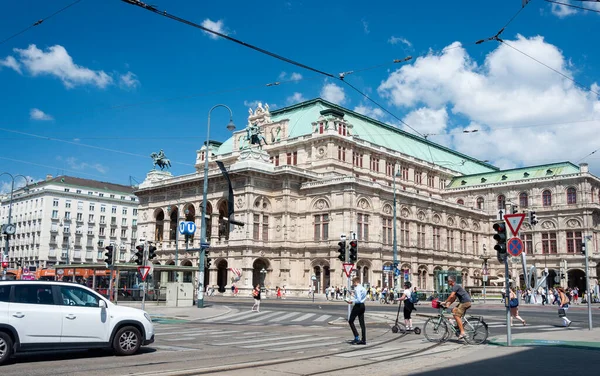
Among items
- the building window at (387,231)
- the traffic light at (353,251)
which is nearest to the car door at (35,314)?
the traffic light at (353,251)

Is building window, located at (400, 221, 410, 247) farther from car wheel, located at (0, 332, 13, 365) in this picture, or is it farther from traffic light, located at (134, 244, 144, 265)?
car wheel, located at (0, 332, 13, 365)

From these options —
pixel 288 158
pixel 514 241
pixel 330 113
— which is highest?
pixel 330 113

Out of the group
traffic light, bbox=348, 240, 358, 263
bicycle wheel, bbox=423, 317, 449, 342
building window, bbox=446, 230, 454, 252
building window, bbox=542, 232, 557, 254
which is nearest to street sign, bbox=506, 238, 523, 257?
→ bicycle wheel, bbox=423, 317, 449, 342

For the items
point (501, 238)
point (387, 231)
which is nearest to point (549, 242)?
point (387, 231)

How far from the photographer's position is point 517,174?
3504 inches

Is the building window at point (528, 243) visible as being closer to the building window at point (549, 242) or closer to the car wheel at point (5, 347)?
the building window at point (549, 242)

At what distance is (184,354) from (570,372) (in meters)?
8.64

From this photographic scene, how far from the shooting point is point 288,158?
75.1m

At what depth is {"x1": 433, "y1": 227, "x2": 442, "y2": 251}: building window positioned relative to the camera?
7450 cm

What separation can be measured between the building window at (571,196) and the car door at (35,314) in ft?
263

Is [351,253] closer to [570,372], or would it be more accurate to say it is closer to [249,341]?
[249,341]

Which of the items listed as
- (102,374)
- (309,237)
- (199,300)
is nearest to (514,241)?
(102,374)

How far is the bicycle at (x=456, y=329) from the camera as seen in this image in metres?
16.1

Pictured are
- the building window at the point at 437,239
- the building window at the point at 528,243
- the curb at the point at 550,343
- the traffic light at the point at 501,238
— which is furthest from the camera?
the building window at the point at 528,243
